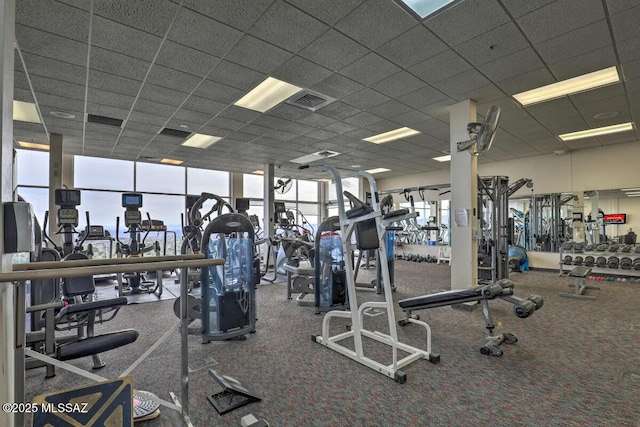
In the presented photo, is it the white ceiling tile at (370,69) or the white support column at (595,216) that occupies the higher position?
the white ceiling tile at (370,69)

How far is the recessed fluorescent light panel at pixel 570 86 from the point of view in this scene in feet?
13.1

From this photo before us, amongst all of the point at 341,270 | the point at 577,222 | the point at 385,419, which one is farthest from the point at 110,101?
the point at 577,222

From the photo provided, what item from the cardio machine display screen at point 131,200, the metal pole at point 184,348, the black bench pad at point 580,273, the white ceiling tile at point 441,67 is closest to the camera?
the metal pole at point 184,348

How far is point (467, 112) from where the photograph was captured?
15.4 feet

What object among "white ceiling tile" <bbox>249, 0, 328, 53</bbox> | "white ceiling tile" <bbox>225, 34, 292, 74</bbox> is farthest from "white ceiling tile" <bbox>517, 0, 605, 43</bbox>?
"white ceiling tile" <bbox>225, 34, 292, 74</bbox>

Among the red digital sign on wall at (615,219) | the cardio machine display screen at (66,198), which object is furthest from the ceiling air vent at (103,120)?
the red digital sign on wall at (615,219)

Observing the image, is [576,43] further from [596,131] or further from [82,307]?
[82,307]

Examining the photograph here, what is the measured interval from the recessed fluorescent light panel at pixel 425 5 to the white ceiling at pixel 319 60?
85 millimetres

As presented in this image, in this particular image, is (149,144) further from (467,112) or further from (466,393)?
(466,393)

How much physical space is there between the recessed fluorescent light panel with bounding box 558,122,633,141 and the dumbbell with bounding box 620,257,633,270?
2.64 m

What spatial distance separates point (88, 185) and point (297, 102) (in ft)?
23.2

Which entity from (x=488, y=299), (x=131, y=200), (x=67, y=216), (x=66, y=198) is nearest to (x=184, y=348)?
(x=488, y=299)

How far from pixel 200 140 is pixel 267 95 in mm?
3026

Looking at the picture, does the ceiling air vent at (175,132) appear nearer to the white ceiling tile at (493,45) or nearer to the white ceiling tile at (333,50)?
the white ceiling tile at (333,50)
